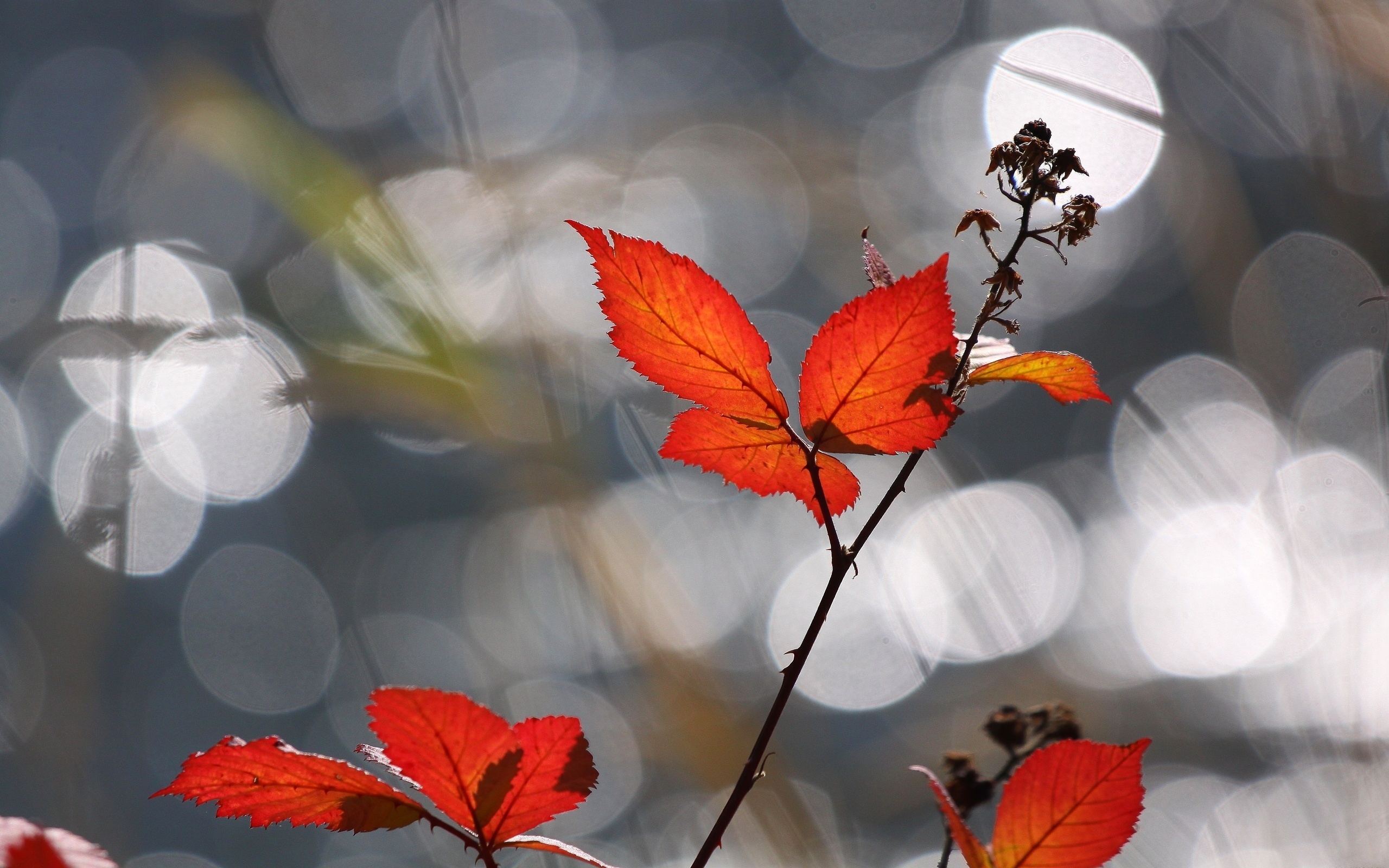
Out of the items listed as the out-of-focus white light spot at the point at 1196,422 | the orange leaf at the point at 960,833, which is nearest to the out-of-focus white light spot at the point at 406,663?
the orange leaf at the point at 960,833

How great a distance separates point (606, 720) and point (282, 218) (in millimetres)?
1089

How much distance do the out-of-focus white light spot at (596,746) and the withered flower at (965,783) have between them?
1.16m

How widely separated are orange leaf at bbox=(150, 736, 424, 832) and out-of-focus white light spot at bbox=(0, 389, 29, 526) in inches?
59.7

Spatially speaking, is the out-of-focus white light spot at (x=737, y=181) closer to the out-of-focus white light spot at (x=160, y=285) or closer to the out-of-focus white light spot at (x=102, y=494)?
the out-of-focus white light spot at (x=102, y=494)

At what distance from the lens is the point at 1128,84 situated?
172 centimetres

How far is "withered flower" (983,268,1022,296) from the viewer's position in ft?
0.69

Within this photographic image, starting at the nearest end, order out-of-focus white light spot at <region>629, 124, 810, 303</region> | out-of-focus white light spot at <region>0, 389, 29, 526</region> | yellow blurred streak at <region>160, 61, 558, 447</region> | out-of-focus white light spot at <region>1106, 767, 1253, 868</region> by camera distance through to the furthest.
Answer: yellow blurred streak at <region>160, 61, 558, 447</region>
out-of-focus white light spot at <region>629, 124, 810, 303</region>
out-of-focus white light spot at <region>1106, 767, 1253, 868</region>
out-of-focus white light spot at <region>0, 389, 29, 526</region>

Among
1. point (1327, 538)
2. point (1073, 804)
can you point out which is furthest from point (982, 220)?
point (1327, 538)

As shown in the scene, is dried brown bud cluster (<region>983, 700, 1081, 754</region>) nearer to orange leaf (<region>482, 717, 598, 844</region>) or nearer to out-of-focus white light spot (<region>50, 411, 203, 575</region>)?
orange leaf (<region>482, 717, 598, 844</region>)

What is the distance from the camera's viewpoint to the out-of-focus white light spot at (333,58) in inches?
39.0

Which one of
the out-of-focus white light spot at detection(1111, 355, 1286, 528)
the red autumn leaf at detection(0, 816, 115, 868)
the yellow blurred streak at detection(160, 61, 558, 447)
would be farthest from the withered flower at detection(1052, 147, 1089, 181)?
the out-of-focus white light spot at detection(1111, 355, 1286, 528)

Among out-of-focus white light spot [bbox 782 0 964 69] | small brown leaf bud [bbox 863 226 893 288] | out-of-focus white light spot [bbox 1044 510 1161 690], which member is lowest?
out-of-focus white light spot [bbox 1044 510 1161 690]

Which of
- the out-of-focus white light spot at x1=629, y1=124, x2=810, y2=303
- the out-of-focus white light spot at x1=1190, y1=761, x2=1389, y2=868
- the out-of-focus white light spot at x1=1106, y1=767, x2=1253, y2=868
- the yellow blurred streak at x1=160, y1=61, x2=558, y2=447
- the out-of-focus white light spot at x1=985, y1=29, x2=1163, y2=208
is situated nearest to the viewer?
the out-of-focus white light spot at x1=1190, y1=761, x2=1389, y2=868

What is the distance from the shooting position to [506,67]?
2564 mm
